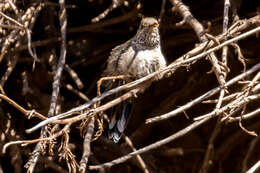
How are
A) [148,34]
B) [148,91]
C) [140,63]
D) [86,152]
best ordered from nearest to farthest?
[86,152]
[140,63]
[148,34]
[148,91]

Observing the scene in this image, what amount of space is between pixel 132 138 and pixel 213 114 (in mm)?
1515

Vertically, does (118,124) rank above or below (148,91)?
below

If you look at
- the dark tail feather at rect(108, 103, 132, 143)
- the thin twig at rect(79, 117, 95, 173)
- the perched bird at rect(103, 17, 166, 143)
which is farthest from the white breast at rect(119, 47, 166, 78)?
the thin twig at rect(79, 117, 95, 173)

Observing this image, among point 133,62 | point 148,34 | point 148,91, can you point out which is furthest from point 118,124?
point 148,91

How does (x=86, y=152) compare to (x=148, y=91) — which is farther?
(x=148, y=91)

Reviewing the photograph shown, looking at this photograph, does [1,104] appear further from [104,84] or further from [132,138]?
[132,138]

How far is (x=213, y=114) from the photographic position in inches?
78.2

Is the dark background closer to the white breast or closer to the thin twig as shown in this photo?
the white breast

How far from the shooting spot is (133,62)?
2777mm

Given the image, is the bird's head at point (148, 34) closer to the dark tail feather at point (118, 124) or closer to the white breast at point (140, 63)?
the white breast at point (140, 63)

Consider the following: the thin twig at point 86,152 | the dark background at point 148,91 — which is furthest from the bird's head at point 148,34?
the thin twig at point 86,152

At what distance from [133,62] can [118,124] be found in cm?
35

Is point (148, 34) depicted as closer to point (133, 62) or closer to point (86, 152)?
Result: point (133, 62)

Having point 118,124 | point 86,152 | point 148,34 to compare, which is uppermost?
point 148,34
